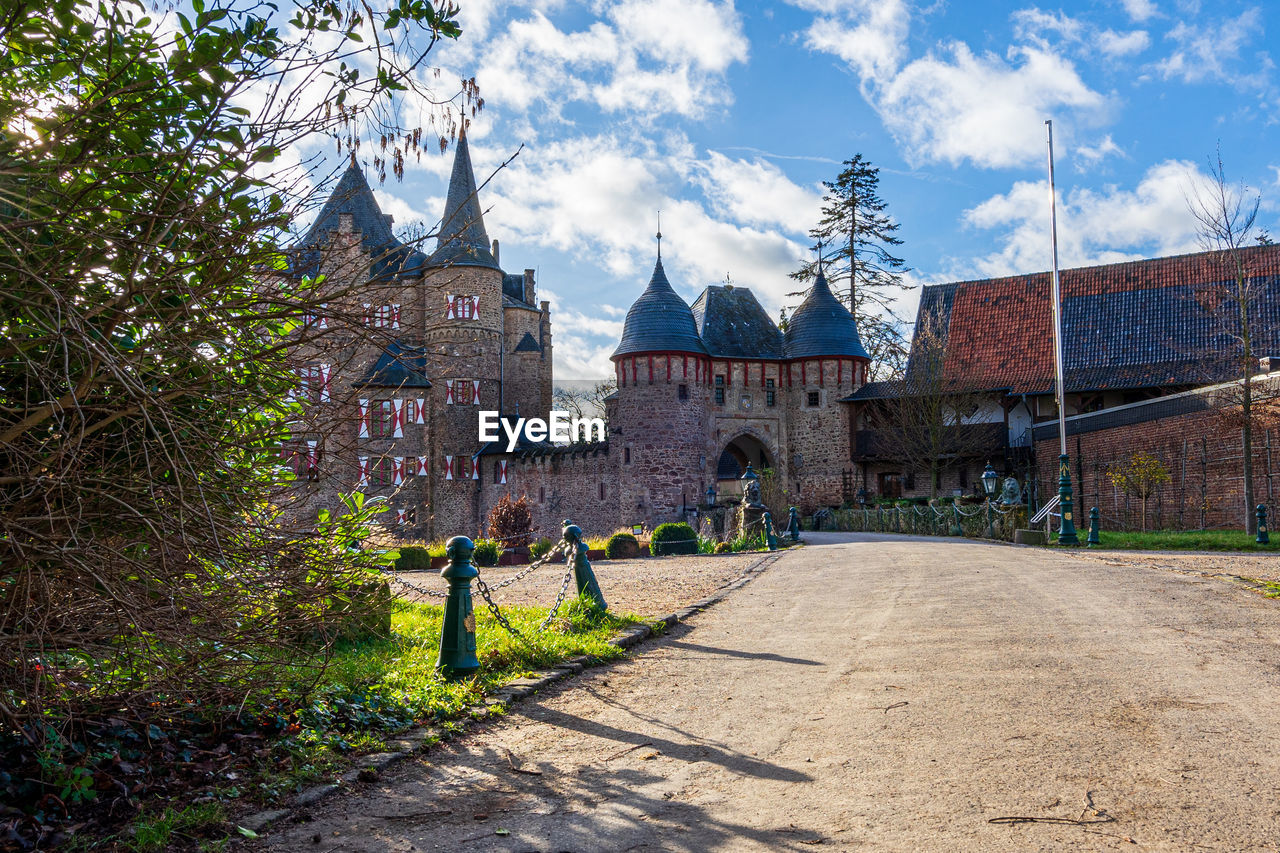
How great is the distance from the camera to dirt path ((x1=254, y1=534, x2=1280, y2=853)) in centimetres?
318

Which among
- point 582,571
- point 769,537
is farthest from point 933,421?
point 582,571

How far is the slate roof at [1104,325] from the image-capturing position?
109ft

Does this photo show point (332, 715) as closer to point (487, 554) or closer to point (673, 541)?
point (487, 554)

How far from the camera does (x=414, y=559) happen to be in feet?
64.7

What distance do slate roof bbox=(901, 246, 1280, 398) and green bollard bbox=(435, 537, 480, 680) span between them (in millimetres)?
32261

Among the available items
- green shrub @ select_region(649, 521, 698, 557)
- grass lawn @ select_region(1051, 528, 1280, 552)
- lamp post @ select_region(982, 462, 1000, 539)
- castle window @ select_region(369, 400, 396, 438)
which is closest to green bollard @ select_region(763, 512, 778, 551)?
green shrub @ select_region(649, 521, 698, 557)

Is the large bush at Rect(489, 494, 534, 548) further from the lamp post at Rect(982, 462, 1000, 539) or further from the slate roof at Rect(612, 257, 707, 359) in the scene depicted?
the slate roof at Rect(612, 257, 707, 359)

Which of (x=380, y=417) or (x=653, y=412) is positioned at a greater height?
(x=653, y=412)

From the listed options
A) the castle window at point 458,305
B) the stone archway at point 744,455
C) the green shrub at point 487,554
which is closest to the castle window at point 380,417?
the castle window at point 458,305

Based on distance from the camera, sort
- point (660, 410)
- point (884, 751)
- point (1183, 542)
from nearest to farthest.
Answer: point (884, 751) → point (1183, 542) → point (660, 410)

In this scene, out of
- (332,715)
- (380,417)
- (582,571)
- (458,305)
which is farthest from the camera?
(458,305)

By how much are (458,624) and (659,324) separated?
109 feet

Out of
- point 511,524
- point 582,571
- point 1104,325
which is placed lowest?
point 511,524

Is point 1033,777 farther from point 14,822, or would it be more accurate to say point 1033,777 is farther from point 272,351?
point 14,822
